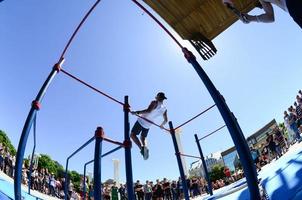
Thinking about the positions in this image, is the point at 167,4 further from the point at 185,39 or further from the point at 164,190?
the point at 164,190

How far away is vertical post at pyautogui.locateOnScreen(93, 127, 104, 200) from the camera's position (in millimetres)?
3080

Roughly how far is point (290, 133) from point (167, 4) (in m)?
8.31

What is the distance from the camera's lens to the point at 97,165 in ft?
10.6

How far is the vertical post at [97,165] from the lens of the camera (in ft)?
10.1

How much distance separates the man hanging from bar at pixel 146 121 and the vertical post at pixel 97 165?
8.16 feet

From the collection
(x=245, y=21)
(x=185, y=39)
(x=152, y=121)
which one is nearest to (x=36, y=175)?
(x=152, y=121)

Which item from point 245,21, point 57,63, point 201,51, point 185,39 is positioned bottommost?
point 245,21

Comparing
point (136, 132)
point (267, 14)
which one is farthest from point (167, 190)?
point (267, 14)

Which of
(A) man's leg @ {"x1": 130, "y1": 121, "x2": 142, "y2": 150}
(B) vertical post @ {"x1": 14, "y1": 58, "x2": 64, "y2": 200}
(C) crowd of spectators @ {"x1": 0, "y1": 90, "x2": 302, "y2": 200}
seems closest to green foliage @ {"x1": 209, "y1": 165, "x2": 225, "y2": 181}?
(C) crowd of spectators @ {"x1": 0, "y1": 90, "x2": 302, "y2": 200}

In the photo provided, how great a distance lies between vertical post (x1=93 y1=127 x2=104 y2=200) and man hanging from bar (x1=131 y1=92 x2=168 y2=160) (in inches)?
97.9

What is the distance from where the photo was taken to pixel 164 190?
12086 millimetres

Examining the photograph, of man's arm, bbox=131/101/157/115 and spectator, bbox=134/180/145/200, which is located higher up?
man's arm, bbox=131/101/157/115

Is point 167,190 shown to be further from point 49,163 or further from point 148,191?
point 49,163

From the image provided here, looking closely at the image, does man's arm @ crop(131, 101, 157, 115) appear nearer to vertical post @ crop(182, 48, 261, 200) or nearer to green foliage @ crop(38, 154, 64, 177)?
vertical post @ crop(182, 48, 261, 200)
